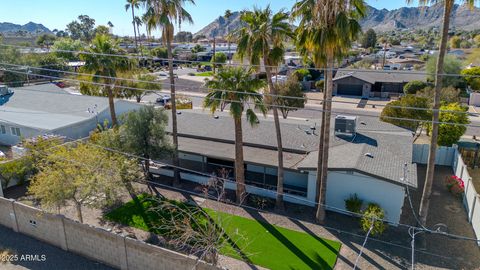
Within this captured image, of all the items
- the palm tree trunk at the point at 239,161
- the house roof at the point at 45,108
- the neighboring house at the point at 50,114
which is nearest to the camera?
the palm tree trunk at the point at 239,161

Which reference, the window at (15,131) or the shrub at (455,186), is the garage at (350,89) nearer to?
the shrub at (455,186)

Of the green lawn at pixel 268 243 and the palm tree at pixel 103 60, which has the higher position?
the palm tree at pixel 103 60

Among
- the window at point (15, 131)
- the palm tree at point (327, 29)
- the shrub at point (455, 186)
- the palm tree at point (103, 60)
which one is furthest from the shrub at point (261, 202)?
the window at point (15, 131)

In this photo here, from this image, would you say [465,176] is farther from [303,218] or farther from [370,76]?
[370,76]

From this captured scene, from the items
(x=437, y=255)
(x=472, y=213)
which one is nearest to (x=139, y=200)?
(x=437, y=255)

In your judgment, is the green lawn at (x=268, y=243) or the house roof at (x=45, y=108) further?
the house roof at (x=45, y=108)

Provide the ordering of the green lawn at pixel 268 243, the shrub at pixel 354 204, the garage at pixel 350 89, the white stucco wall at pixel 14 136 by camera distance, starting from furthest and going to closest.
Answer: the garage at pixel 350 89
the white stucco wall at pixel 14 136
the shrub at pixel 354 204
the green lawn at pixel 268 243

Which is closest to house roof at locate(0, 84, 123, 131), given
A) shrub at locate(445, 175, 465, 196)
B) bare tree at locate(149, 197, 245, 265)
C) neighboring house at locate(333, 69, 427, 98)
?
bare tree at locate(149, 197, 245, 265)

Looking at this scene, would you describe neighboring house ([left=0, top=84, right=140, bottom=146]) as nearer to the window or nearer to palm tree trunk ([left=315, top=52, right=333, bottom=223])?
the window
